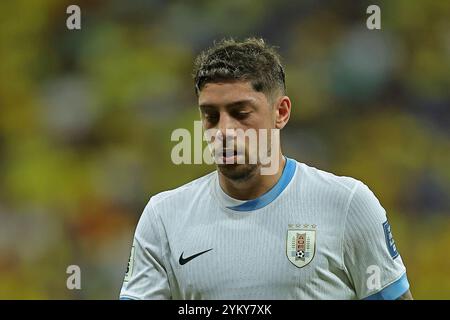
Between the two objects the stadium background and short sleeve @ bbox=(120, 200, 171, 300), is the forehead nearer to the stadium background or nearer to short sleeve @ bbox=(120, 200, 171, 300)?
short sleeve @ bbox=(120, 200, 171, 300)

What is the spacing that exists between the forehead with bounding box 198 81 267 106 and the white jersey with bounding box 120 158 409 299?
338 millimetres

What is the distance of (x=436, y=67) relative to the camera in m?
5.86

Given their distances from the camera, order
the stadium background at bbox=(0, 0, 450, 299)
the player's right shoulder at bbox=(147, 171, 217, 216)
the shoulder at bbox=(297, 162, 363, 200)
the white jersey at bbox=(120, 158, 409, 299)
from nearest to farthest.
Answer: the white jersey at bbox=(120, 158, 409, 299) < the shoulder at bbox=(297, 162, 363, 200) < the player's right shoulder at bbox=(147, 171, 217, 216) < the stadium background at bbox=(0, 0, 450, 299)

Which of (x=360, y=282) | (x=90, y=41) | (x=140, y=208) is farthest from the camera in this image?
(x=90, y=41)

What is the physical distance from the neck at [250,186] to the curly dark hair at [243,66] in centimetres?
32

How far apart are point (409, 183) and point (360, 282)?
2.95 meters

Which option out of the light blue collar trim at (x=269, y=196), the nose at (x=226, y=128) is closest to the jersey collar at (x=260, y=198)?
the light blue collar trim at (x=269, y=196)

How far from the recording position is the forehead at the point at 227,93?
2.92m

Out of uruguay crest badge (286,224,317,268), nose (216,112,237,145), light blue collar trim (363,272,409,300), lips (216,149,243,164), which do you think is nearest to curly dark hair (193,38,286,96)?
nose (216,112,237,145)

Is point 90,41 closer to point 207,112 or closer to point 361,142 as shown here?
point 361,142

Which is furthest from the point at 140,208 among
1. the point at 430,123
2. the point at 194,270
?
the point at 194,270

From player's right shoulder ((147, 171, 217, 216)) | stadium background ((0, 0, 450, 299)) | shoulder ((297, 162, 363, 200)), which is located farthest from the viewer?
stadium background ((0, 0, 450, 299))

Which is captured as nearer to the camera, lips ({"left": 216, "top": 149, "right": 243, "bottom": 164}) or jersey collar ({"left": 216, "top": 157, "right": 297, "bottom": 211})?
lips ({"left": 216, "top": 149, "right": 243, "bottom": 164})

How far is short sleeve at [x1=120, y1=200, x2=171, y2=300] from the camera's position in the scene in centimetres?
299
